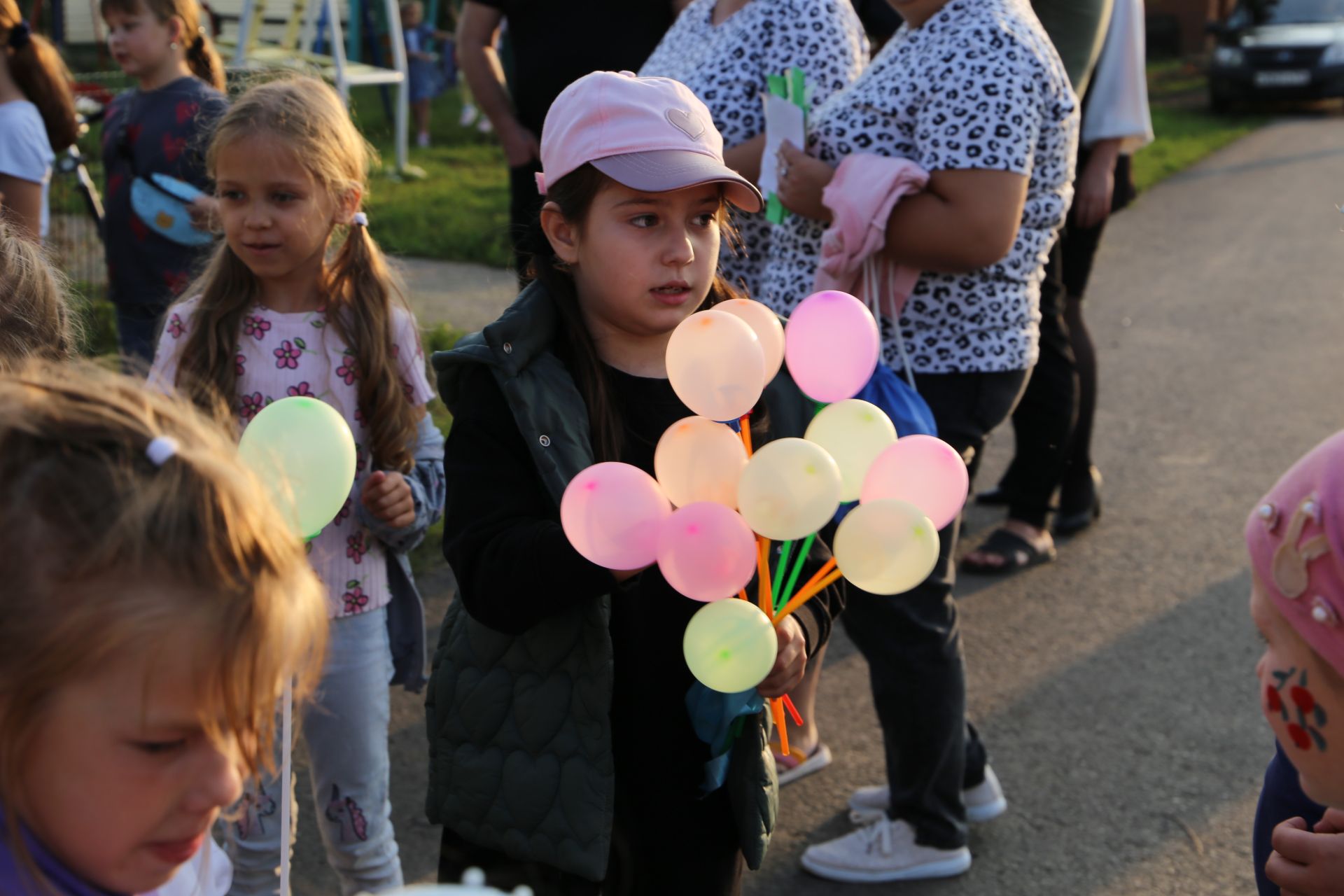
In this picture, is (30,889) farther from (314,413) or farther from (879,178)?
(879,178)

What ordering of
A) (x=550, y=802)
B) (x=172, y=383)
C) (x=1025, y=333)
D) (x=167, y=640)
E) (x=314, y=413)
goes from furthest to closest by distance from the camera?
(x=1025, y=333)
(x=172, y=383)
(x=550, y=802)
(x=314, y=413)
(x=167, y=640)

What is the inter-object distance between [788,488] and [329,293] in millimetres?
1387

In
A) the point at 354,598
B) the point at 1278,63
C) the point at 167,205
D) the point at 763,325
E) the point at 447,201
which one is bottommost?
the point at 1278,63

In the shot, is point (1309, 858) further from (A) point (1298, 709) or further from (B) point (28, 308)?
(B) point (28, 308)

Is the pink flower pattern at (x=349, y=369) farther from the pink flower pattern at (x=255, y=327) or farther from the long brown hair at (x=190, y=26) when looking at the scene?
the long brown hair at (x=190, y=26)

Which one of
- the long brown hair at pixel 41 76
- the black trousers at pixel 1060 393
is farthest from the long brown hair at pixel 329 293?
the black trousers at pixel 1060 393

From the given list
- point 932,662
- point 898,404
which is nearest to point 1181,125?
point 932,662

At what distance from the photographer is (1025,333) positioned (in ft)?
10.3

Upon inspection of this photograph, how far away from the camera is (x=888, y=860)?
3.10m

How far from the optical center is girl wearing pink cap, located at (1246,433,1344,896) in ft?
4.89

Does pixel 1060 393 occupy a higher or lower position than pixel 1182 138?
higher

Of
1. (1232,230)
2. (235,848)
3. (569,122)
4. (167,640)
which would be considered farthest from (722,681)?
(1232,230)

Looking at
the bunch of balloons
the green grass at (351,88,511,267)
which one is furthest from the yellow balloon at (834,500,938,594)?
the green grass at (351,88,511,267)

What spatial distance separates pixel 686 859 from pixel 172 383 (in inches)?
53.3
